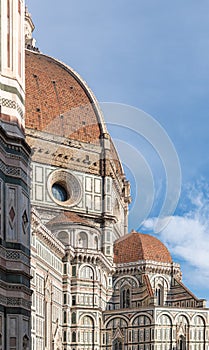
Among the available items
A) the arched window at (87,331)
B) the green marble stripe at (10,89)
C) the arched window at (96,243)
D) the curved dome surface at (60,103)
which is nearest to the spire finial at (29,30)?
the curved dome surface at (60,103)

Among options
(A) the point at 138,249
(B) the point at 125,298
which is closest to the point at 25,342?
(B) the point at 125,298

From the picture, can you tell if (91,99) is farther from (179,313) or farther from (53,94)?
(179,313)

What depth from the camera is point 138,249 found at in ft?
199

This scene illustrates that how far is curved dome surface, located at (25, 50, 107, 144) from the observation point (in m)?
61.0

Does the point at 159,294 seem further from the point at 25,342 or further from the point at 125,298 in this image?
the point at 25,342

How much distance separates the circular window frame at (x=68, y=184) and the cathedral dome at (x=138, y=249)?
6138 mm

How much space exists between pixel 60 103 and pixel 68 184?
8.36 m

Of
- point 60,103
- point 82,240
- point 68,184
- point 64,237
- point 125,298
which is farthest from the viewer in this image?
point 60,103

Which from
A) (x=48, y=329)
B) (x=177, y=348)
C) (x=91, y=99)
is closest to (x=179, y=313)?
(x=177, y=348)

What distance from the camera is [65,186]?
197ft

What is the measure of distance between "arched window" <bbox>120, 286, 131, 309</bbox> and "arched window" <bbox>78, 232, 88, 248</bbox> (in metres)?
6.83

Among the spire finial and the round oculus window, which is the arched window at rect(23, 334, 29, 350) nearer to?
the round oculus window

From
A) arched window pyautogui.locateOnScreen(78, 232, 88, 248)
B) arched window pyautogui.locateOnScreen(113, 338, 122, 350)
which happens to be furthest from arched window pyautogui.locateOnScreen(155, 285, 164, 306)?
arched window pyautogui.locateOnScreen(78, 232, 88, 248)

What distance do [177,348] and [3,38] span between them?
45169 millimetres
